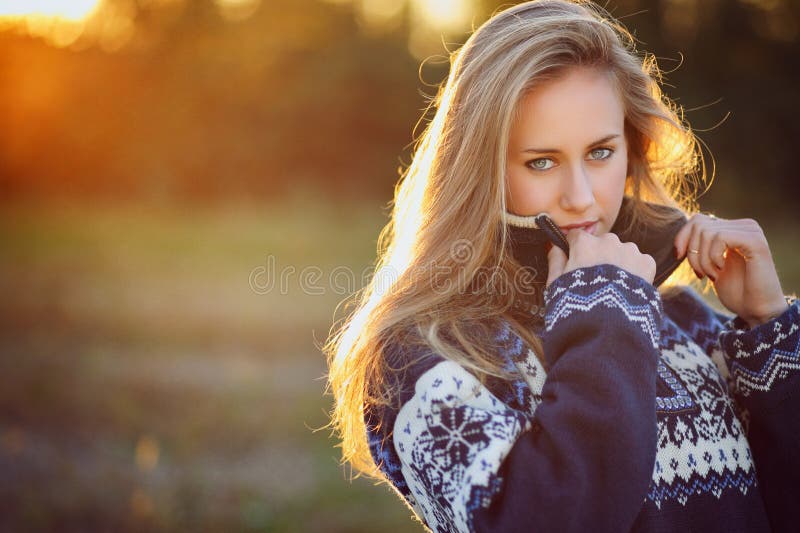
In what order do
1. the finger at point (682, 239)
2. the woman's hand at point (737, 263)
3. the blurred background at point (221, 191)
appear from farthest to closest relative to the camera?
1. the blurred background at point (221, 191)
2. the finger at point (682, 239)
3. the woman's hand at point (737, 263)

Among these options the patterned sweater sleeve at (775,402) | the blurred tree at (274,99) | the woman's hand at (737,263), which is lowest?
the patterned sweater sleeve at (775,402)

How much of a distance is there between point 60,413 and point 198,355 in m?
1.52

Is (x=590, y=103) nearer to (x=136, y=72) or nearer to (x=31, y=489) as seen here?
(x=31, y=489)

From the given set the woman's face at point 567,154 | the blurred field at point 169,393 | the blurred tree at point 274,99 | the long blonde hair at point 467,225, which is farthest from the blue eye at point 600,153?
the blurred tree at point 274,99

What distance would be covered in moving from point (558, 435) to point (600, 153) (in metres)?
0.86

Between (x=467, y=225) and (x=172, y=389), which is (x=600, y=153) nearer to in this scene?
(x=467, y=225)

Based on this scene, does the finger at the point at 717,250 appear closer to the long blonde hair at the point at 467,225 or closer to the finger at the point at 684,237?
the finger at the point at 684,237

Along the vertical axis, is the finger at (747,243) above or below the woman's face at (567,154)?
below

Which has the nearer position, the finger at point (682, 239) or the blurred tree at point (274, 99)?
the finger at point (682, 239)

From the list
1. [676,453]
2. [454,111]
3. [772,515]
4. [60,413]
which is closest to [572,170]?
[454,111]

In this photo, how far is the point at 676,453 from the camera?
70.2 inches

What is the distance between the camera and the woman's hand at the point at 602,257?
1.80 metres

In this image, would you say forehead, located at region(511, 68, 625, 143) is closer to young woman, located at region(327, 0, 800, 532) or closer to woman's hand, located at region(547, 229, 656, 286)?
young woman, located at region(327, 0, 800, 532)

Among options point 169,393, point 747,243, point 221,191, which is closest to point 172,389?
point 169,393
